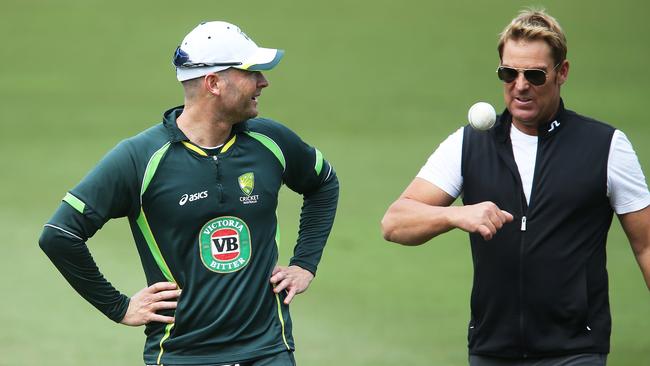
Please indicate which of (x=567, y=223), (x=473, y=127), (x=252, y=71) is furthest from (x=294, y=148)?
(x=567, y=223)

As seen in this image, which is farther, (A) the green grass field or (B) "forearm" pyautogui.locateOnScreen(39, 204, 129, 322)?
(A) the green grass field

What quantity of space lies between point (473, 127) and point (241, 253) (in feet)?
3.56

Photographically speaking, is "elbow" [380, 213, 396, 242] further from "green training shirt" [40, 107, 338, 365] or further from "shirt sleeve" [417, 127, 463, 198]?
"green training shirt" [40, 107, 338, 365]

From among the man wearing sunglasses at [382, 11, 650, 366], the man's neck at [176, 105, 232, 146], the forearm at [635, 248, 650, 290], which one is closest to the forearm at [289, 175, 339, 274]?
the man's neck at [176, 105, 232, 146]

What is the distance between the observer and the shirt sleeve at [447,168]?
207 inches

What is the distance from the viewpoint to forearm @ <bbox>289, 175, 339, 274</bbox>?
614 cm

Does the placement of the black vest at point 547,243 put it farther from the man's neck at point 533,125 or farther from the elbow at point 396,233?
the elbow at point 396,233

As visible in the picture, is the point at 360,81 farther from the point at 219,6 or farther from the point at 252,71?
the point at 252,71

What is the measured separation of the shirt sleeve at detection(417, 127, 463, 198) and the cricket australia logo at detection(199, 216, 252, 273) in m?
0.79

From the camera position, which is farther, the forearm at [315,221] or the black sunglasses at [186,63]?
the forearm at [315,221]

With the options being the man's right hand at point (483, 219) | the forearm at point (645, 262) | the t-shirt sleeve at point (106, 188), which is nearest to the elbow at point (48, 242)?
the t-shirt sleeve at point (106, 188)

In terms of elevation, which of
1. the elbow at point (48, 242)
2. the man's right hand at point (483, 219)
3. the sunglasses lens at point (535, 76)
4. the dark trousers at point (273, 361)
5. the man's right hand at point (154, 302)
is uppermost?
the sunglasses lens at point (535, 76)

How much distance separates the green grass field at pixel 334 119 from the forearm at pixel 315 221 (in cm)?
207

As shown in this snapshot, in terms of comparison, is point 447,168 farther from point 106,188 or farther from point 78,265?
point 78,265
